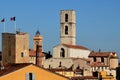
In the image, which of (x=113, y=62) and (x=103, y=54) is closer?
(x=113, y=62)

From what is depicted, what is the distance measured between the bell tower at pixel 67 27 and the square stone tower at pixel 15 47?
79.9 feet

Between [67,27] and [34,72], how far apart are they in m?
63.2

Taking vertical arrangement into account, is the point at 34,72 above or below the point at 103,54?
→ above

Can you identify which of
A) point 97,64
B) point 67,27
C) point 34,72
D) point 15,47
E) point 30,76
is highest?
point 67,27

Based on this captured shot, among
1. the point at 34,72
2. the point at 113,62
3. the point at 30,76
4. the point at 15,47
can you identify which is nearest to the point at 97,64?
the point at 113,62

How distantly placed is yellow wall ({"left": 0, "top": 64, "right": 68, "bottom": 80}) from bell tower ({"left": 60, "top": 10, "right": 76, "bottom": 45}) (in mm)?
60702

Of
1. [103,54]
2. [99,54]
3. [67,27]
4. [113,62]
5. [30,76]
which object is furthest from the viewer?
[67,27]

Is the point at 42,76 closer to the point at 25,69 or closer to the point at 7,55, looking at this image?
the point at 25,69

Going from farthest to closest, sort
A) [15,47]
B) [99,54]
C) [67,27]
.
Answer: [67,27]
[99,54]
[15,47]

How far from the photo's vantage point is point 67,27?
107 meters

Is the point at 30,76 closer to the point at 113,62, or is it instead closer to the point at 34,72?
the point at 34,72

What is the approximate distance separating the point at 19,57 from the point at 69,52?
20.1 metres

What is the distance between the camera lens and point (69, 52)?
98.9m

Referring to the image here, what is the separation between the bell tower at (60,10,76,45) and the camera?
10562cm
